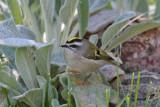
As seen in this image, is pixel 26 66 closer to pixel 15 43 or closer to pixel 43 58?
pixel 43 58

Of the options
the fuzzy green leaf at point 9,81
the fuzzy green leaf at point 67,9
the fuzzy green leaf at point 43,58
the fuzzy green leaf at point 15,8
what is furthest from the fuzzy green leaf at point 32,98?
the fuzzy green leaf at point 15,8

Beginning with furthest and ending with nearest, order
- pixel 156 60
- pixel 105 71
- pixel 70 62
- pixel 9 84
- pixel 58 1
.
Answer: pixel 156 60, pixel 58 1, pixel 105 71, pixel 70 62, pixel 9 84

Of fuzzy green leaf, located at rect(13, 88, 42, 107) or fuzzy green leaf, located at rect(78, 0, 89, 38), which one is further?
fuzzy green leaf, located at rect(78, 0, 89, 38)

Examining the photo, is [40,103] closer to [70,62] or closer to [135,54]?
[70,62]

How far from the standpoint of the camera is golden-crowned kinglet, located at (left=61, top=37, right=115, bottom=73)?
78.8 inches

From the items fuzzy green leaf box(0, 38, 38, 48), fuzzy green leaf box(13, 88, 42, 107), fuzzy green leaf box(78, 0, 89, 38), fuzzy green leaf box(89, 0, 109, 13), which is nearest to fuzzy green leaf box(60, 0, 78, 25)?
fuzzy green leaf box(78, 0, 89, 38)

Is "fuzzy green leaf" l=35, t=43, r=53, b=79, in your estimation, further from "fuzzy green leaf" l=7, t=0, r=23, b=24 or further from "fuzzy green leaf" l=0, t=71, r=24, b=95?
"fuzzy green leaf" l=7, t=0, r=23, b=24

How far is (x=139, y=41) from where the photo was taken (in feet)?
9.07

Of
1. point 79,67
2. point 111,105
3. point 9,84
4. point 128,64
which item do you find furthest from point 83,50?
point 128,64

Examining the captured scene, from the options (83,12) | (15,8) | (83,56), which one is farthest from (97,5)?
(15,8)

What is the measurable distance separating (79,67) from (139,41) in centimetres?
98

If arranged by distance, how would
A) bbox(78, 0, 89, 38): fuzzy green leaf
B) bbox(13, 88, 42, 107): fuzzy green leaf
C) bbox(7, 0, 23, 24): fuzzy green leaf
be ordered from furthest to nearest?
bbox(7, 0, 23, 24): fuzzy green leaf < bbox(78, 0, 89, 38): fuzzy green leaf < bbox(13, 88, 42, 107): fuzzy green leaf

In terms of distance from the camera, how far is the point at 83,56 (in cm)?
208

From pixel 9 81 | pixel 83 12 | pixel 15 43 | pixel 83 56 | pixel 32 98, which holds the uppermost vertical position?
pixel 83 12
